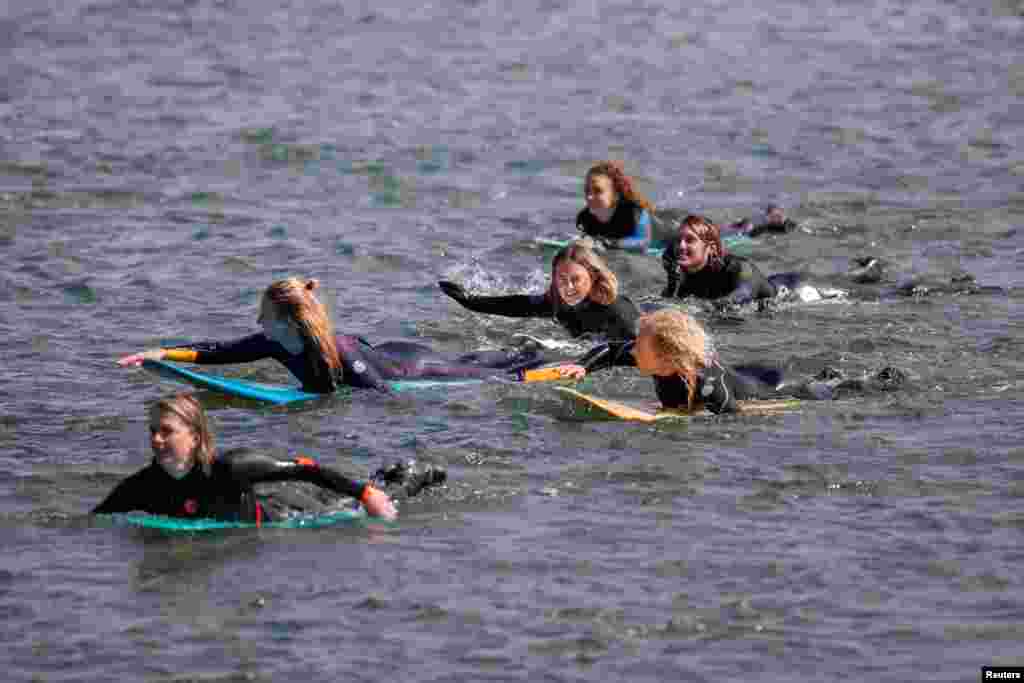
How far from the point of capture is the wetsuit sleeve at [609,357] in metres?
11.9

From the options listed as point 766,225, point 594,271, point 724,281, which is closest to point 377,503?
point 594,271

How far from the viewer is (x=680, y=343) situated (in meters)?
11.0

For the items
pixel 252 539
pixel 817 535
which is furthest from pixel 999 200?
pixel 252 539

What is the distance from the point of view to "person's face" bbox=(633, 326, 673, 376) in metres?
11.1

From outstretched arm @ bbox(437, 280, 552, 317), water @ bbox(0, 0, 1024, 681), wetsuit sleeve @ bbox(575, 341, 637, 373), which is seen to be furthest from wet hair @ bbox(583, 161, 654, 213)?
wetsuit sleeve @ bbox(575, 341, 637, 373)

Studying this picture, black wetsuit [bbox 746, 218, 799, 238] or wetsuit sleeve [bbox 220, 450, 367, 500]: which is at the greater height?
black wetsuit [bbox 746, 218, 799, 238]

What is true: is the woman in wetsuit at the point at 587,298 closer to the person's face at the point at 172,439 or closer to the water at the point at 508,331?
the water at the point at 508,331

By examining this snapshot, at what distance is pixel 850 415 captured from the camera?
11344 millimetres

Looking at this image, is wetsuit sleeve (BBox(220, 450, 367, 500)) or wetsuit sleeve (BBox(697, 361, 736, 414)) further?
wetsuit sleeve (BBox(697, 361, 736, 414))

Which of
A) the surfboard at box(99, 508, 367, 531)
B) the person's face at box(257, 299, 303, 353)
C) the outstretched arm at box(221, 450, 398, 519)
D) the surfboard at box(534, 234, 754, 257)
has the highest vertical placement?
the person's face at box(257, 299, 303, 353)

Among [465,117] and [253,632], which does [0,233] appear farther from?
[253,632]

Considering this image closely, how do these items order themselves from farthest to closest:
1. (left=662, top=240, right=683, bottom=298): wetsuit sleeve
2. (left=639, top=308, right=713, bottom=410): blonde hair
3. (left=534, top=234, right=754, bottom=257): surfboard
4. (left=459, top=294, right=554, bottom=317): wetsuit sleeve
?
(left=534, top=234, right=754, bottom=257): surfboard → (left=662, top=240, right=683, bottom=298): wetsuit sleeve → (left=459, top=294, right=554, bottom=317): wetsuit sleeve → (left=639, top=308, right=713, bottom=410): blonde hair

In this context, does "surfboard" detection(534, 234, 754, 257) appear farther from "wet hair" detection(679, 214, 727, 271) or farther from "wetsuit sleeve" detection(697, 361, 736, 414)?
"wetsuit sleeve" detection(697, 361, 736, 414)

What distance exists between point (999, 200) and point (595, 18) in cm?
1293
